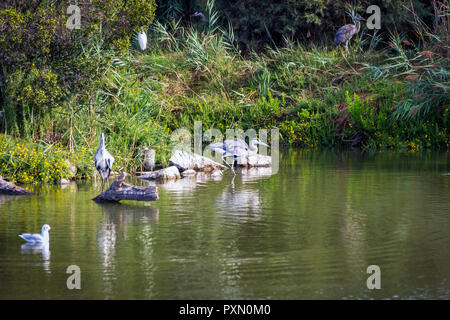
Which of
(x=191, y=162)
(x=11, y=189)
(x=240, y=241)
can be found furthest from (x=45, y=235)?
(x=191, y=162)

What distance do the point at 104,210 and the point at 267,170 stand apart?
5.83 meters

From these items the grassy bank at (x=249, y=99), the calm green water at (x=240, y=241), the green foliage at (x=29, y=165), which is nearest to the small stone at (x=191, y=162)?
the grassy bank at (x=249, y=99)

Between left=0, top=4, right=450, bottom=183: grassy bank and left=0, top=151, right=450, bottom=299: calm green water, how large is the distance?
253 cm

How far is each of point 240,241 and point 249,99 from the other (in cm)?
1443

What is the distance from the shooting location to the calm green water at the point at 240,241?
6.70 meters

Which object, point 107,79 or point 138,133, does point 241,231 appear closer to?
point 138,133

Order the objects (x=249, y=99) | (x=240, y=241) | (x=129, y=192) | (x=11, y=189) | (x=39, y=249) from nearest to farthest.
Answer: (x=39, y=249) < (x=240, y=241) < (x=129, y=192) < (x=11, y=189) < (x=249, y=99)

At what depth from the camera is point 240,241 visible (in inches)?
335

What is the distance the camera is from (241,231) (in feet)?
29.8

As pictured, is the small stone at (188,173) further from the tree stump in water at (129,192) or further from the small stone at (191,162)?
the tree stump in water at (129,192)

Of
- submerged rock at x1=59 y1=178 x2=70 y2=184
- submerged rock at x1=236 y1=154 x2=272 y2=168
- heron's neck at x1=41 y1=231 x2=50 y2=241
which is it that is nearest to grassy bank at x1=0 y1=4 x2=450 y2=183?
submerged rock at x1=59 y1=178 x2=70 y2=184

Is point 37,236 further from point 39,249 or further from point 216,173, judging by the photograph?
point 216,173

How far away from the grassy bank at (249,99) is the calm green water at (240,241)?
2.53 m
